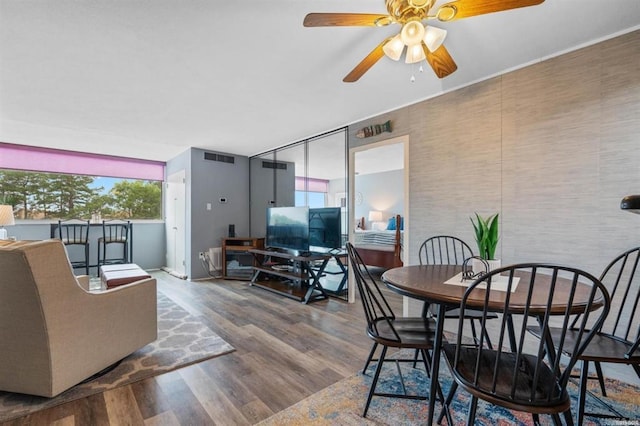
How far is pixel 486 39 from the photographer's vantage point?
6.74 ft

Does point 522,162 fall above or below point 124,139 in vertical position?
below

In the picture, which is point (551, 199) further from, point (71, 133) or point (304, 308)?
point (71, 133)

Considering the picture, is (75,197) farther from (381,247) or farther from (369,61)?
(369,61)

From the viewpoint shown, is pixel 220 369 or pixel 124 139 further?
pixel 124 139

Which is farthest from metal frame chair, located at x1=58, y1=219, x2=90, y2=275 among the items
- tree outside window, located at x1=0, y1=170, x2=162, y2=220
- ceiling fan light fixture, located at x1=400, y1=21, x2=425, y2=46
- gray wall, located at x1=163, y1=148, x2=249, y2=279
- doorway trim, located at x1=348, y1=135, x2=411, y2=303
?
ceiling fan light fixture, located at x1=400, y1=21, x2=425, y2=46

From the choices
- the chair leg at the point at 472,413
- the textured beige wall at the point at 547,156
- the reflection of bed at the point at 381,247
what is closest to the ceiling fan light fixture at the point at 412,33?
the textured beige wall at the point at 547,156

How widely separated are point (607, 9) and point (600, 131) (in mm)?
744

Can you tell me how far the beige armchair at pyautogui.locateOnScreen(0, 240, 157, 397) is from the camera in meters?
1.60

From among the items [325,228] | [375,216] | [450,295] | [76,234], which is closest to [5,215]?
[76,234]

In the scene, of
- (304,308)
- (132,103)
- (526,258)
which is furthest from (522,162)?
(132,103)

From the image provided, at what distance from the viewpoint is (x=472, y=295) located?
135 centimetres

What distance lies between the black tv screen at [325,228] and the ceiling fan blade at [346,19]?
246cm

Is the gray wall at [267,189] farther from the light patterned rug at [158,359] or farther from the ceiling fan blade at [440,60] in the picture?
the ceiling fan blade at [440,60]

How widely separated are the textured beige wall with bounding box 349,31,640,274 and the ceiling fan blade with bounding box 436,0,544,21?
124 cm
